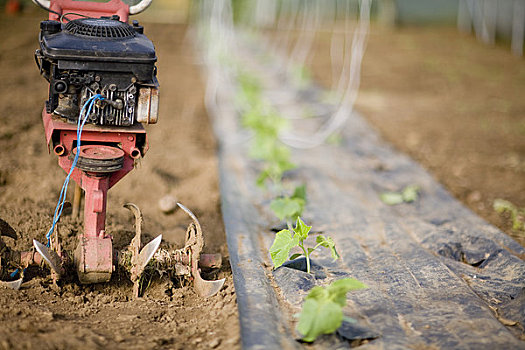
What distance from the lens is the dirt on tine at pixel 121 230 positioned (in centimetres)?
207

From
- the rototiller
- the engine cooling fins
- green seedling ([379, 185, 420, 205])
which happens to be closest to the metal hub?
the rototiller

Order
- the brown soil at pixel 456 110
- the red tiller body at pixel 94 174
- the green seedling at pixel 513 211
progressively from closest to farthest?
the red tiller body at pixel 94 174, the green seedling at pixel 513 211, the brown soil at pixel 456 110

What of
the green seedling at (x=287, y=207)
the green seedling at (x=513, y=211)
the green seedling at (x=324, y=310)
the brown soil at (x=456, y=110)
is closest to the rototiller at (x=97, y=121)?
the green seedling at (x=324, y=310)

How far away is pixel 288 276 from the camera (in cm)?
256

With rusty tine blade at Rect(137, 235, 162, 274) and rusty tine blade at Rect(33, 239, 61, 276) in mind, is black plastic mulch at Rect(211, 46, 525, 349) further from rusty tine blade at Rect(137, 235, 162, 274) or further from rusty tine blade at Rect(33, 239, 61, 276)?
rusty tine blade at Rect(33, 239, 61, 276)

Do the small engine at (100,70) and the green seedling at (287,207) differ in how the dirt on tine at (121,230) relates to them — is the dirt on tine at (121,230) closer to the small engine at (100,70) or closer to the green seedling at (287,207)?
the green seedling at (287,207)

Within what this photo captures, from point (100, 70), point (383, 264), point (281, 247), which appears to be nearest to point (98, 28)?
point (100, 70)

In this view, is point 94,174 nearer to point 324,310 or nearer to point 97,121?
point 97,121

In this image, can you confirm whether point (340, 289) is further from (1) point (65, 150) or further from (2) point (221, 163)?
(2) point (221, 163)

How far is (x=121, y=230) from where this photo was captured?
2.87 m

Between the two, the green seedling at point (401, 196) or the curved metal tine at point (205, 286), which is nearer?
the curved metal tine at point (205, 286)

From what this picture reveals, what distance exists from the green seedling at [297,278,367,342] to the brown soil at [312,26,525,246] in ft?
6.87

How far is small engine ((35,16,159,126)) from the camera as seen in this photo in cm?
221

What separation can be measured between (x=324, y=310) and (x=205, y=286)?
64cm
